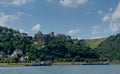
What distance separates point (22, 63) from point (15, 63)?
386 cm

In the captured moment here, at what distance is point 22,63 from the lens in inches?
7854

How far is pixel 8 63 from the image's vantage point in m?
196

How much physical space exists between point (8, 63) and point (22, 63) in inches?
318

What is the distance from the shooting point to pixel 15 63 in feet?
653

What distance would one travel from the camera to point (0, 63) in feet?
645

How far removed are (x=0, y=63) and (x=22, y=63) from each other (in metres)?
12.1

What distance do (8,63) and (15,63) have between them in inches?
180
